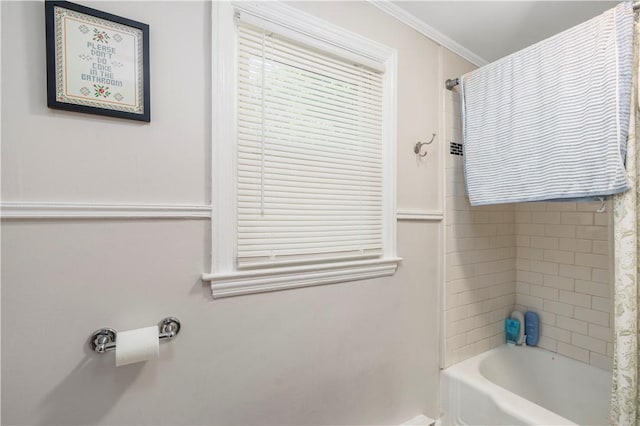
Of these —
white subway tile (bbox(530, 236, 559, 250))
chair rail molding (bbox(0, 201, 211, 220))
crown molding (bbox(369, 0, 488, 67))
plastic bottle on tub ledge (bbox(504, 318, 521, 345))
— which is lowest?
plastic bottle on tub ledge (bbox(504, 318, 521, 345))

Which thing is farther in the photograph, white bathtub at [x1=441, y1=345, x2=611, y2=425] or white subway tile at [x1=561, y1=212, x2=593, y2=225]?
white subway tile at [x1=561, y1=212, x2=593, y2=225]

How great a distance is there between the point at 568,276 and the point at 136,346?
2476 millimetres

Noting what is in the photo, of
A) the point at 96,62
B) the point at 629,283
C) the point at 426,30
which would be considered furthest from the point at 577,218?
the point at 96,62

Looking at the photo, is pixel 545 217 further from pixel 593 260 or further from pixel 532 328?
pixel 532 328

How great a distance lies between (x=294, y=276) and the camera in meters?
1.27

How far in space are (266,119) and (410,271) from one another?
3.64 feet

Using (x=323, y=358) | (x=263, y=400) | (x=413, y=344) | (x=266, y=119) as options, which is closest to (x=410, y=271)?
(x=413, y=344)

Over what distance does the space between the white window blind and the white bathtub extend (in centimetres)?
98

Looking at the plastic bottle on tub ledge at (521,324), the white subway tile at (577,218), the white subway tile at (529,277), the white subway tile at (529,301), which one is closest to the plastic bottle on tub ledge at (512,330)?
the plastic bottle on tub ledge at (521,324)

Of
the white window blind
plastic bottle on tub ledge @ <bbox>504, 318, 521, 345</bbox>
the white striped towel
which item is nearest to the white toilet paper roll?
the white window blind

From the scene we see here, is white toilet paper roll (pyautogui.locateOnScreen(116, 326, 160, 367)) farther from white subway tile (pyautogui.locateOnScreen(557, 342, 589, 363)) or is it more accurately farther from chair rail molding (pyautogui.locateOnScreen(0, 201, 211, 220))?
white subway tile (pyautogui.locateOnScreen(557, 342, 589, 363))

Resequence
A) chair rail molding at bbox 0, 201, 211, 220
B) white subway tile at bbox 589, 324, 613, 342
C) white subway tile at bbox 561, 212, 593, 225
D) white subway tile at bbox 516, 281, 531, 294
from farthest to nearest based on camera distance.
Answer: white subway tile at bbox 516, 281, 531, 294, white subway tile at bbox 561, 212, 593, 225, white subway tile at bbox 589, 324, 613, 342, chair rail molding at bbox 0, 201, 211, 220

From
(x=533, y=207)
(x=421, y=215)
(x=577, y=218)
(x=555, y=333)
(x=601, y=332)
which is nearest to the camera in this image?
(x=421, y=215)

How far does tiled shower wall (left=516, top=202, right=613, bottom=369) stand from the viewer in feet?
6.00
